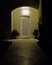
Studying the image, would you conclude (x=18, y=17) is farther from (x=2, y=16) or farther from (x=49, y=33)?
(x=49, y=33)

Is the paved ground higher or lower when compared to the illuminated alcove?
lower

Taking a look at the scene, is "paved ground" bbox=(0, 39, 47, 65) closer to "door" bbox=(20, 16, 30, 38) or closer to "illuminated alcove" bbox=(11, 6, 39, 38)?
"illuminated alcove" bbox=(11, 6, 39, 38)

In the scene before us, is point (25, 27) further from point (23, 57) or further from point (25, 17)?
point (23, 57)

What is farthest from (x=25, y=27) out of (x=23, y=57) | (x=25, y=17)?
(x=23, y=57)

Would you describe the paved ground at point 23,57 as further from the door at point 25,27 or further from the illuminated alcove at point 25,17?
the door at point 25,27

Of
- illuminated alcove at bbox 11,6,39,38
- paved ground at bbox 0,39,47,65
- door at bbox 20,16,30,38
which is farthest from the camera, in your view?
door at bbox 20,16,30,38

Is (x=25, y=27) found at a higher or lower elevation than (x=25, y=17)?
lower

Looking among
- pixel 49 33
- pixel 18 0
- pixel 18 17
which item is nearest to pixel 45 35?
pixel 49 33

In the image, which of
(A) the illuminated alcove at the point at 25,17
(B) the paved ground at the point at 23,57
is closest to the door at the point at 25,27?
(A) the illuminated alcove at the point at 25,17

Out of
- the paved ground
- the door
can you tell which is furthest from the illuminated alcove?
the paved ground

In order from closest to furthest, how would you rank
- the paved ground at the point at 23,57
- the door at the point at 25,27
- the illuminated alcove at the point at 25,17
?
the paved ground at the point at 23,57 < the illuminated alcove at the point at 25,17 < the door at the point at 25,27

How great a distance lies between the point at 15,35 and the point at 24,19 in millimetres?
1868

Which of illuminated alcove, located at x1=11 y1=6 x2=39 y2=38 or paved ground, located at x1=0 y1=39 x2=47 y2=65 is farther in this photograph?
illuminated alcove, located at x1=11 y1=6 x2=39 y2=38

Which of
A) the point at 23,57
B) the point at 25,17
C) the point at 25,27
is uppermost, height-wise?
the point at 25,17
